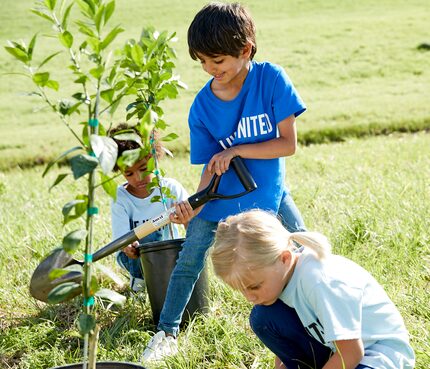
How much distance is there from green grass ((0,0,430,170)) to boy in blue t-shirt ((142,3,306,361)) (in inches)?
243

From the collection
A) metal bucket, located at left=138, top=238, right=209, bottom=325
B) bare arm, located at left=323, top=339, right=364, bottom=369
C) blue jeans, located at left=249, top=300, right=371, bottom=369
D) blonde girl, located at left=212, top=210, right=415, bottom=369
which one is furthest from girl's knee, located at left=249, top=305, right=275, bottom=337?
metal bucket, located at left=138, top=238, right=209, bottom=325

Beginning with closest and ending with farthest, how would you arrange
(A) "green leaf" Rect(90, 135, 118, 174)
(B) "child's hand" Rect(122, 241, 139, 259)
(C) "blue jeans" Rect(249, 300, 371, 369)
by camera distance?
(A) "green leaf" Rect(90, 135, 118, 174) → (C) "blue jeans" Rect(249, 300, 371, 369) → (B) "child's hand" Rect(122, 241, 139, 259)

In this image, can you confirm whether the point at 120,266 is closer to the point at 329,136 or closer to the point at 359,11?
the point at 329,136

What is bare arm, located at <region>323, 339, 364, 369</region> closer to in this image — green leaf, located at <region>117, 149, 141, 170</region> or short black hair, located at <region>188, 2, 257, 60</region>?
green leaf, located at <region>117, 149, 141, 170</region>

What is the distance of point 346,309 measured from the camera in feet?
6.54

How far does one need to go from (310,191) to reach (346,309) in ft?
9.32

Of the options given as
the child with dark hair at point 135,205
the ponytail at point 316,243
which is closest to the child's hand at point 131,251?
the child with dark hair at point 135,205

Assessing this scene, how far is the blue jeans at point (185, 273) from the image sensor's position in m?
2.92

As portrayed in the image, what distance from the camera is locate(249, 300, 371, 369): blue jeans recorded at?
2.29 meters

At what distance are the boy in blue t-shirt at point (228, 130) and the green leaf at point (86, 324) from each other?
101cm

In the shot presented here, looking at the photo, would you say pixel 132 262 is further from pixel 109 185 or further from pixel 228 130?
pixel 109 185

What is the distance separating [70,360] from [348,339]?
1239mm

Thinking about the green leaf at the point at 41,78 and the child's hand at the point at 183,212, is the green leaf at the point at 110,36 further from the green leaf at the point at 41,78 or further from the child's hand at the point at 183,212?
the child's hand at the point at 183,212

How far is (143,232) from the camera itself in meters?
2.71
